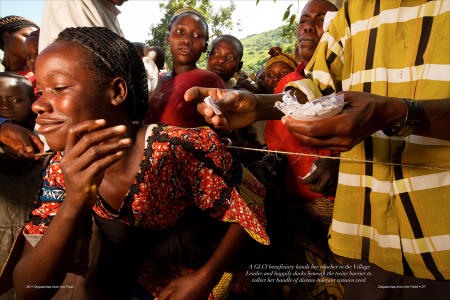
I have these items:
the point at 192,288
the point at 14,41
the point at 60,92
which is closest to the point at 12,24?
the point at 14,41

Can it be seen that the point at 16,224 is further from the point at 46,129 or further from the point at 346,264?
the point at 346,264

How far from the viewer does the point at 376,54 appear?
1.11 meters

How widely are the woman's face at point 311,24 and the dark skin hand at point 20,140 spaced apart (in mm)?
2510

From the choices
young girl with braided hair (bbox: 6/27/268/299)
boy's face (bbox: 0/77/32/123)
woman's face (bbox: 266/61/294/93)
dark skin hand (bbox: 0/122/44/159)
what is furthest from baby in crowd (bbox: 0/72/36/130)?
woman's face (bbox: 266/61/294/93)

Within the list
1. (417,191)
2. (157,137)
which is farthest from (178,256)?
(417,191)

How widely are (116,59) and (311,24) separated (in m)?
1.86

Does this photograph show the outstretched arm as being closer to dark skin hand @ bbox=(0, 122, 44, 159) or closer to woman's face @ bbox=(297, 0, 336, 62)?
woman's face @ bbox=(297, 0, 336, 62)

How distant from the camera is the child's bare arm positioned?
95 centimetres

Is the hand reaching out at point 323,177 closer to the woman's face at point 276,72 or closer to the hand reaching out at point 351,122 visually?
the hand reaching out at point 351,122

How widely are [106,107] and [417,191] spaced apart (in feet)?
5.07

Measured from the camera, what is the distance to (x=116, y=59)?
138 centimetres

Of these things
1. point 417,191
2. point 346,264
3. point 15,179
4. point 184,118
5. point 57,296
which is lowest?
point 57,296

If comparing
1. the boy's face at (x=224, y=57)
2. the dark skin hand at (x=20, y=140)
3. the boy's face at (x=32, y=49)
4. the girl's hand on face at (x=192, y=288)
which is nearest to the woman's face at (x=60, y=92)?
the dark skin hand at (x=20, y=140)

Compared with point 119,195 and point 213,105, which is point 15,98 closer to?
point 119,195
